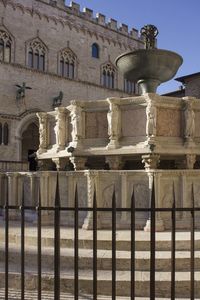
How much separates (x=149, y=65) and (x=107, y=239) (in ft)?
17.1

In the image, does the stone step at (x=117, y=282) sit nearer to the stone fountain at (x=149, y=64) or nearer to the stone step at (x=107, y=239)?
the stone step at (x=107, y=239)

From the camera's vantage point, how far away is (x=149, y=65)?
9094mm

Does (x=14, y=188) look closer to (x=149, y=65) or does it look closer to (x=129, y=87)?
(x=149, y=65)

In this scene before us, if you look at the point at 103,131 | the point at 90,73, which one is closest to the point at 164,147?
the point at 103,131

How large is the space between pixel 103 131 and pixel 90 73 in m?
24.0

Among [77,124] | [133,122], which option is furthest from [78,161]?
[133,122]

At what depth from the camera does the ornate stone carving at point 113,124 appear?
7414mm

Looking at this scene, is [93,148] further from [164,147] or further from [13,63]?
[13,63]

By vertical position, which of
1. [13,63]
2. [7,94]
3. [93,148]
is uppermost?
[13,63]

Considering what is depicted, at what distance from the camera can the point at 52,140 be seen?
9.12 meters

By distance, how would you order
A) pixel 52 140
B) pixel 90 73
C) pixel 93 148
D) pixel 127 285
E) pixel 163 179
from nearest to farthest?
1. pixel 127 285
2. pixel 163 179
3. pixel 93 148
4. pixel 52 140
5. pixel 90 73

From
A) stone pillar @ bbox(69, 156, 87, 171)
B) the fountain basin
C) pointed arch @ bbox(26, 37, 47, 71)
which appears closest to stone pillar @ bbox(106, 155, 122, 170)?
Result: stone pillar @ bbox(69, 156, 87, 171)

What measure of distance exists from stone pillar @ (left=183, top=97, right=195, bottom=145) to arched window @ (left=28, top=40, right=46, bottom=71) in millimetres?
21470

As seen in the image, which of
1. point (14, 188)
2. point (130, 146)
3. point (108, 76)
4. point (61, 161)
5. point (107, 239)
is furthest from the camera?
point (108, 76)
